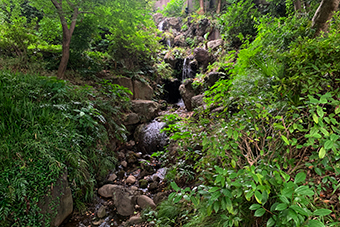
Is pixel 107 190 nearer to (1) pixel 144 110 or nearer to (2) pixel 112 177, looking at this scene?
(2) pixel 112 177

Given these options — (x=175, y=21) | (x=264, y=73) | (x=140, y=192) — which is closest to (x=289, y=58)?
(x=264, y=73)

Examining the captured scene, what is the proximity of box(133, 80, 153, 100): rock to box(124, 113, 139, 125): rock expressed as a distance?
1350 mm

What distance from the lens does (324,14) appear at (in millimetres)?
2494

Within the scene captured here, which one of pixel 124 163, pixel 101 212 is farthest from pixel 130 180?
pixel 101 212

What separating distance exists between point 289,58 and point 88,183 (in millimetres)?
3873

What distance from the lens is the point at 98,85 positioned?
579 centimetres

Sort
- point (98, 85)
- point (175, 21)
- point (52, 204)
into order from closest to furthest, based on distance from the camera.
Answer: point (52, 204) < point (98, 85) < point (175, 21)

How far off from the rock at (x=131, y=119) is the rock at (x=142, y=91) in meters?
1.35

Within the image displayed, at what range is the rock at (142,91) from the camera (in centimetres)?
722

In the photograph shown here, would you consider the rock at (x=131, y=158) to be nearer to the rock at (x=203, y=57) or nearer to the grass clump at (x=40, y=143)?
the grass clump at (x=40, y=143)

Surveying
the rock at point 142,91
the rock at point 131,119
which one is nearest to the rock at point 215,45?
the rock at point 142,91

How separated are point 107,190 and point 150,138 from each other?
2.30 m

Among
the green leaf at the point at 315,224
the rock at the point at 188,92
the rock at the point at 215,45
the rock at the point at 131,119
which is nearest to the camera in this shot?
the green leaf at the point at 315,224

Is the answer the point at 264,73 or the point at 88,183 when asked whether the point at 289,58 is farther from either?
the point at 88,183
